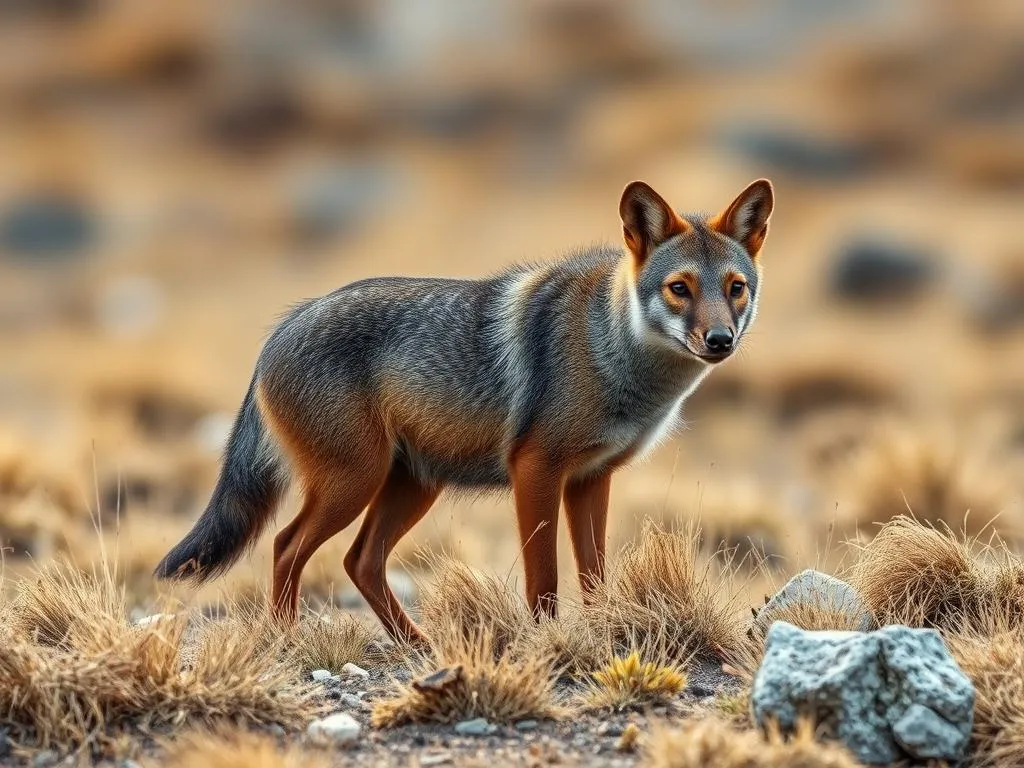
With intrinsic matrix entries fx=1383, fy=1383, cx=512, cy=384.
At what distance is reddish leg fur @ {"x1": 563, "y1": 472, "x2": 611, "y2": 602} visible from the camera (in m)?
7.40

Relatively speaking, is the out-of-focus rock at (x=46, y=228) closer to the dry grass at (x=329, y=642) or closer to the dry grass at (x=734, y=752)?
the dry grass at (x=329, y=642)

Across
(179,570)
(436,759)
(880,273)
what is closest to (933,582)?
(436,759)

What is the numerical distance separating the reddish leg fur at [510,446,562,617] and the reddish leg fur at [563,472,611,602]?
1.30 ft

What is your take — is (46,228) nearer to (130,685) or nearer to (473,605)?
(473,605)

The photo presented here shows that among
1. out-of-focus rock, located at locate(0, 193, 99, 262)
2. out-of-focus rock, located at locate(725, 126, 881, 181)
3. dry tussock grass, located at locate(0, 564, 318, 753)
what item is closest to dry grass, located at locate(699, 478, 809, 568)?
dry tussock grass, located at locate(0, 564, 318, 753)

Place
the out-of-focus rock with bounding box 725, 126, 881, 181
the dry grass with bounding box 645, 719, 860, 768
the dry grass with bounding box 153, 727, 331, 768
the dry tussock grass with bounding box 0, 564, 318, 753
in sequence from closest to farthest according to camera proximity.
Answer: the dry grass with bounding box 153, 727, 331, 768, the dry grass with bounding box 645, 719, 860, 768, the dry tussock grass with bounding box 0, 564, 318, 753, the out-of-focus rock with bounding box 725, 126, 881, 181

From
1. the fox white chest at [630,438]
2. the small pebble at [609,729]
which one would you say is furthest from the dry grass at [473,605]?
the small pebble at [609,729]

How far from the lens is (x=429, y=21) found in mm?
49688

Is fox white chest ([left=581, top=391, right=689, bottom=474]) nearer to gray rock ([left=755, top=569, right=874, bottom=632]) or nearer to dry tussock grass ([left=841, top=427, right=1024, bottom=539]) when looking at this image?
gray rock ([left=755, top=569, right=874, bottom=632])

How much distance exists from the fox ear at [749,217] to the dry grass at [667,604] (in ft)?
5.50

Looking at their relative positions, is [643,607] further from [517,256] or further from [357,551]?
[517,256]

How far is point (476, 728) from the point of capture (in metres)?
5.54

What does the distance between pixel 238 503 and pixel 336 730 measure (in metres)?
2.25

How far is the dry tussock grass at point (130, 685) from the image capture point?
213 inches
